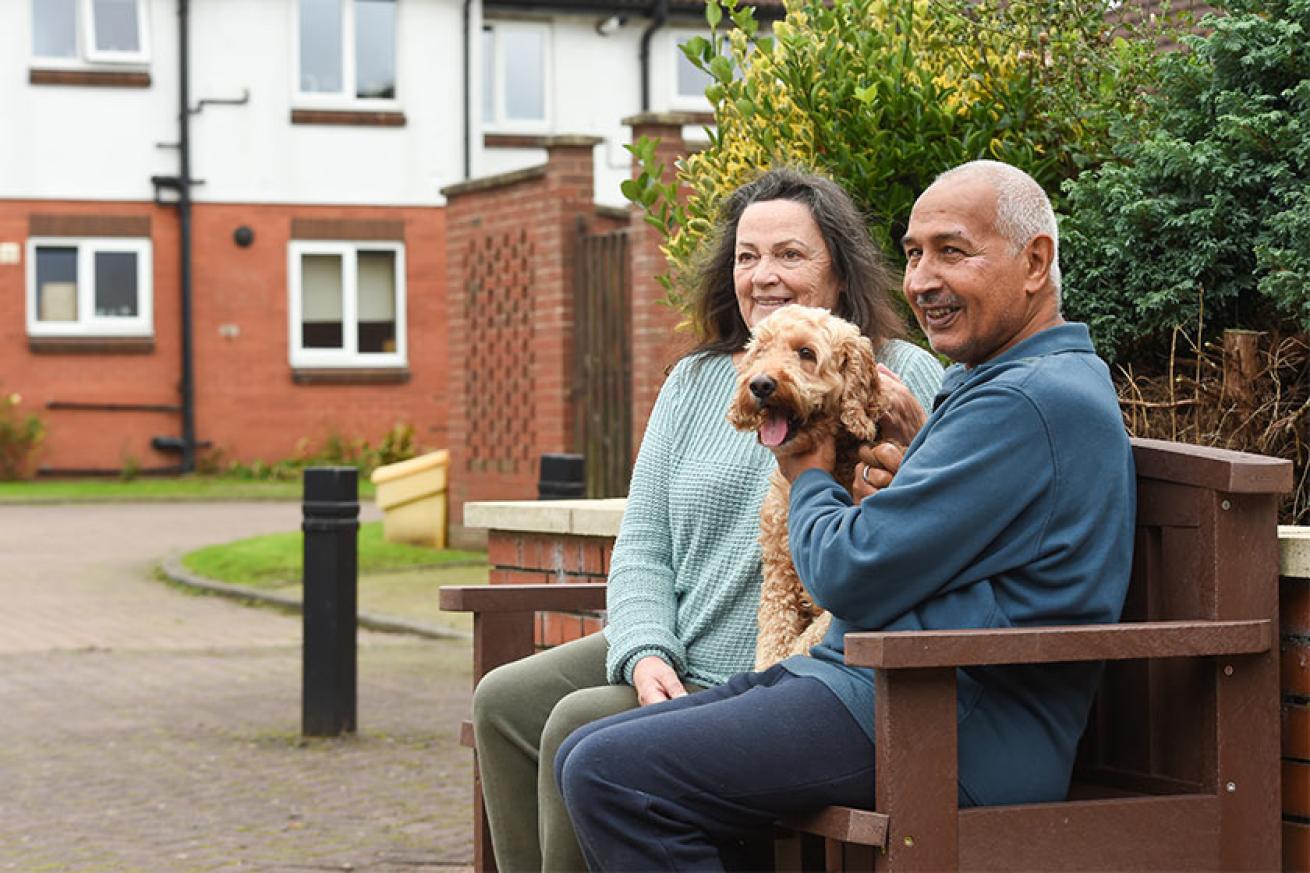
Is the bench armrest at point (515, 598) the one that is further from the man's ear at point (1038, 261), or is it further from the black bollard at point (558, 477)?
the black bollard at point (558, 477)

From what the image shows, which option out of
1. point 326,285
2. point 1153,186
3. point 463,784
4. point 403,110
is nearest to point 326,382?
point 326,285

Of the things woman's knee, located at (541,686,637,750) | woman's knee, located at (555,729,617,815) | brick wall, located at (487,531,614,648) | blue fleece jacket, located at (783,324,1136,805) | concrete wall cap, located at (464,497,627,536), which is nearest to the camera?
blue fleece jacket, located at (783,324,1136,805)

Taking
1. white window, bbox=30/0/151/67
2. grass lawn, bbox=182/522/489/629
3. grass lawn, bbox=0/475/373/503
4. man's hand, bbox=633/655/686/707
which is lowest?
grass lawn, bbox=182/522/489/629

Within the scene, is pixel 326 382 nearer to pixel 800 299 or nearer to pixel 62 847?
pixel 62 847

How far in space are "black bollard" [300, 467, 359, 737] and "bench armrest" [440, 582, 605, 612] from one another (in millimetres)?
4123

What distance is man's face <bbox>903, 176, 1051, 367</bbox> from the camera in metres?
Answer: 3.59

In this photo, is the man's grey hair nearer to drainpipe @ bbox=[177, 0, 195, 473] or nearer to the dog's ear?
the dog's ear

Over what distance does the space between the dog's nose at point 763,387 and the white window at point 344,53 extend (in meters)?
25.5

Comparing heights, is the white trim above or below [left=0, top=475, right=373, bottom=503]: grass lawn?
above

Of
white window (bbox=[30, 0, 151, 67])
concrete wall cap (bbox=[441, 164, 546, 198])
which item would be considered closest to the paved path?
concrete wall cap (bbox=[441, 164, 546, 198])

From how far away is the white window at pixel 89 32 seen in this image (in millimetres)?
27672

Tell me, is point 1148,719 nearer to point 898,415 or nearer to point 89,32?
point 898,415

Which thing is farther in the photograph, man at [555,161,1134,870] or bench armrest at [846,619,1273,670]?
man at [555,161,1134,870]

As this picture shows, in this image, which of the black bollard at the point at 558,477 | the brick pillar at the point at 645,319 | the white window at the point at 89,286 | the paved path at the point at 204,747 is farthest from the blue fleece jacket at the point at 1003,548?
the white window at the point at 89,286
